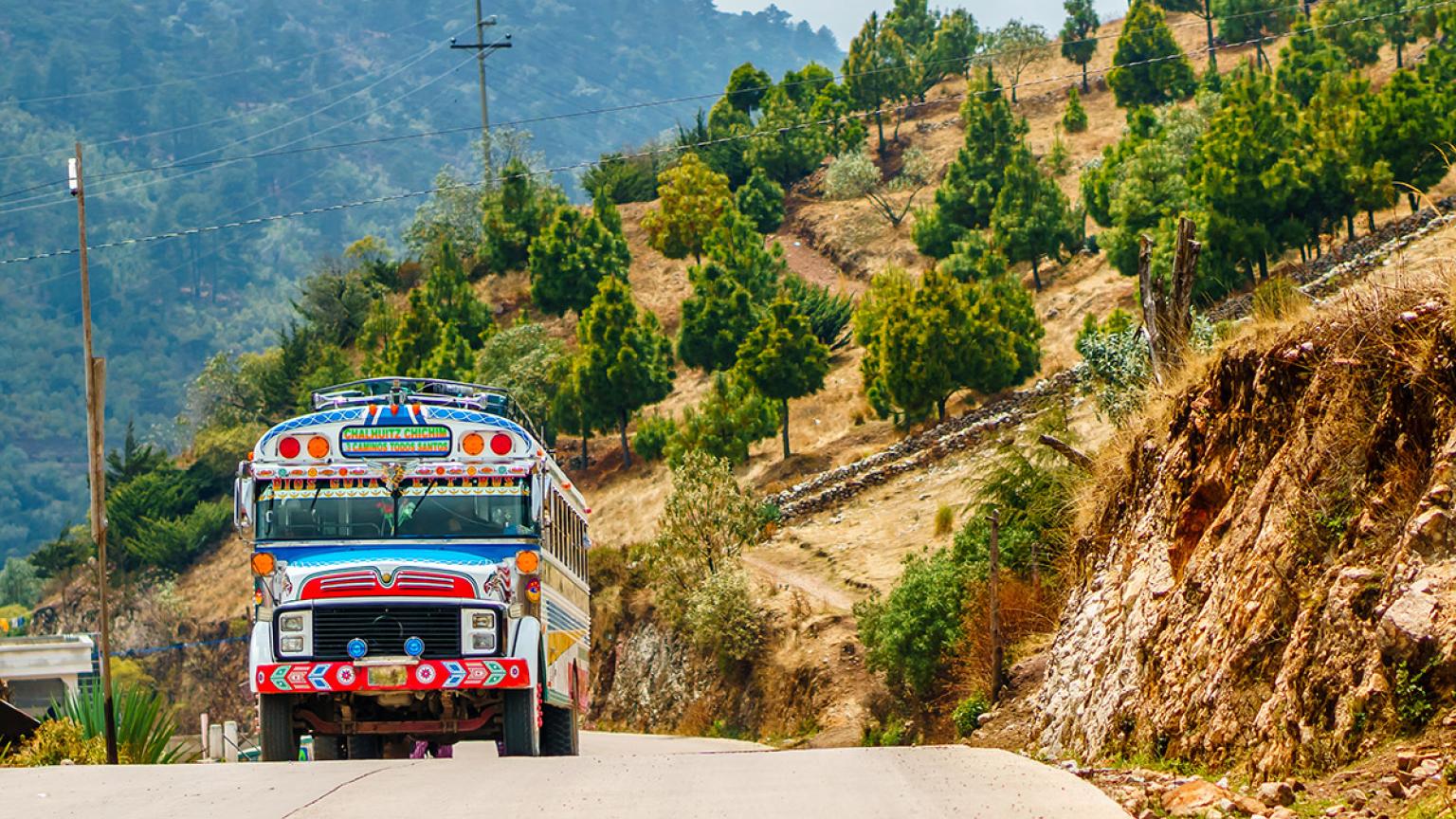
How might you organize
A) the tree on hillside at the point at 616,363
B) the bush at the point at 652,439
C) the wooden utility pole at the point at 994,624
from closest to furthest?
the wooden utility pole at the point at 994,624
the bush at the point at 652,439
the tree on hillside at the point at 616,363

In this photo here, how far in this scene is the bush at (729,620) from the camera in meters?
47.5

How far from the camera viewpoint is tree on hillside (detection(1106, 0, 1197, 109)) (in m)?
115

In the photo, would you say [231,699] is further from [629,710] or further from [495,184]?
[495,184]

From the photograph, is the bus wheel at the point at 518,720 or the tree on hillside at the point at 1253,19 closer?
the bus wheel at the point at 518,720

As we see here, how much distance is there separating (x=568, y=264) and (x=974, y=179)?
2241 centimetres

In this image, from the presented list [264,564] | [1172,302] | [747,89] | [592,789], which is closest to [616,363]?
[1172,302]

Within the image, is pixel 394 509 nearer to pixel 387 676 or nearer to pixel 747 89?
pixel 387 676

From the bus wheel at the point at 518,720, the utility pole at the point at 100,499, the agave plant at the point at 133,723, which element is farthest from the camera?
A: the agave plant at the point at 133,723

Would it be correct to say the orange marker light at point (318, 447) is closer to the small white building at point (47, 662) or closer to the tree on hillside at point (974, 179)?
the small white building at point (47, 662)

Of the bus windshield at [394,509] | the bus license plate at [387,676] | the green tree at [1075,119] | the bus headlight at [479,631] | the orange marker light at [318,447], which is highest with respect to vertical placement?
the green tree at [1075,119]

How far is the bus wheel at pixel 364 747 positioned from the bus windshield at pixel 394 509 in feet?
10.5

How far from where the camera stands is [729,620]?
156 feet

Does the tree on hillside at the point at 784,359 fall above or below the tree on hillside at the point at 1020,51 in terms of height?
below

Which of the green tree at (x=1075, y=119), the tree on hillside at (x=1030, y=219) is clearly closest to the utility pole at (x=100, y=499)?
the tree on hillside at (x=1030, y=219)
